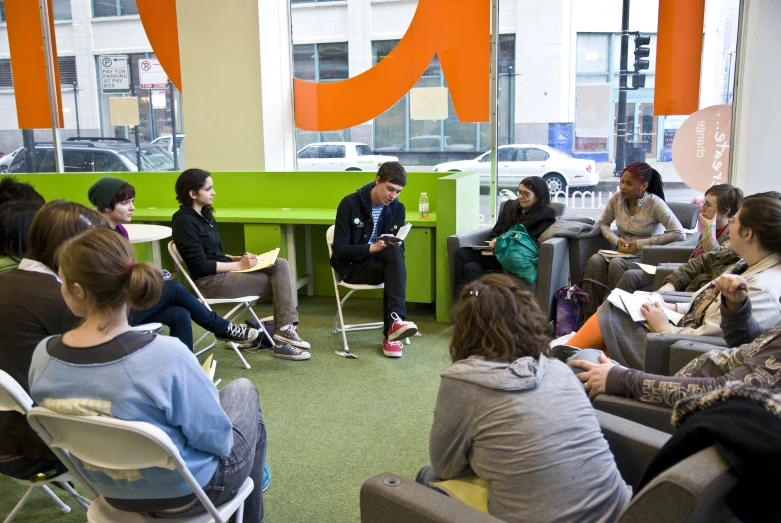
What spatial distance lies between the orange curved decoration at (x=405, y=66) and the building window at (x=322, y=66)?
6cm

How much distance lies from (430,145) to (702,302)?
11.6 ft

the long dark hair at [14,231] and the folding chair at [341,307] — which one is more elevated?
the long dark hair at [14,231]

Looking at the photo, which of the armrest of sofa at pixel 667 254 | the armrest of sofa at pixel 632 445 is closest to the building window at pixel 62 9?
the armrest of sofa at pixel 667 254

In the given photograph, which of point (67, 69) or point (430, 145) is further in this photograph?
point (67, 69)

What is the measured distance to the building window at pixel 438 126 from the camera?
566cm

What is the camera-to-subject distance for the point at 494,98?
5.68 meters

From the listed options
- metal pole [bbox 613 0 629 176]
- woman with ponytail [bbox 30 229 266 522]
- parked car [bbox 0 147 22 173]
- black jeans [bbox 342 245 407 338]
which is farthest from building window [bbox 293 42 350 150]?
woman with ponytail [bbox 30 229 266 522]

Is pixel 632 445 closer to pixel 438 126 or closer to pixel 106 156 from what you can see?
pixel 438 126

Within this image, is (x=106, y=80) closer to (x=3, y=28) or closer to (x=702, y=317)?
(x=3, y=28)

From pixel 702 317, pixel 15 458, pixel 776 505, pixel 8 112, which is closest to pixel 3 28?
pixel 8 112

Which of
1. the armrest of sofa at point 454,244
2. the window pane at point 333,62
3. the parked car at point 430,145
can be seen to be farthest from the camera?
the window pane at point 333,62

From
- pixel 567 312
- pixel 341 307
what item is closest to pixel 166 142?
pixel 341 307

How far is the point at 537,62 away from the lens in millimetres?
5598

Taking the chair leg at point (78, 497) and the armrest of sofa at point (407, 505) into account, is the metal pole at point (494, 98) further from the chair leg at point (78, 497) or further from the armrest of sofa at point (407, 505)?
the armrest of sofa at point (407, 505)
